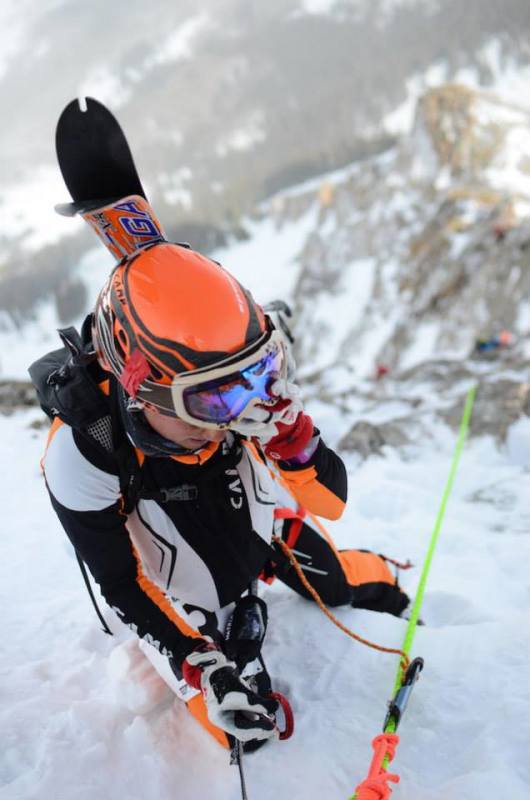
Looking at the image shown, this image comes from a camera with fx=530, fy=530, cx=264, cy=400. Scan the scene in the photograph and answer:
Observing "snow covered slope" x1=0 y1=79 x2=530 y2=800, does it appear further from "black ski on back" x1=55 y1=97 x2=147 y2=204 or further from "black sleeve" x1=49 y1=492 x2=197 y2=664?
"black ski on back" x1=55 y1=97 x2=147 y2=204

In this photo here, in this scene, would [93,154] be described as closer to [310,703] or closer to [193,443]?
[193,443]

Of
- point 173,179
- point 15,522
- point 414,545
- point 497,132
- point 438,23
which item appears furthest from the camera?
point 173,179

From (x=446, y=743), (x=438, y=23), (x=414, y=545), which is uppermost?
(x=438, y=23)

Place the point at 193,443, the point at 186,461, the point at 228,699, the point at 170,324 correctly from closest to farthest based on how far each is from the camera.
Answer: the point at 170,324, the point at 228,699, the point at 193,443, the point at 186,461

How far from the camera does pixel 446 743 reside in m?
2.74

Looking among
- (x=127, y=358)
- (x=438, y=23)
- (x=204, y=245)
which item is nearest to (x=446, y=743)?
(x=127, y=358)

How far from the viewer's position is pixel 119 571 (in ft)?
9.35

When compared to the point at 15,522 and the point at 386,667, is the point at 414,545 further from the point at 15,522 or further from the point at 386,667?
the point at 15,522

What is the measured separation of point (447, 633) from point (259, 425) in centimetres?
203

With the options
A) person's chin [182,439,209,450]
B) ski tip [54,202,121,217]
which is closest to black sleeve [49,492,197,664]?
person's chin [182,439,209,450]

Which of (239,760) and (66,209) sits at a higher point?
(66,209)

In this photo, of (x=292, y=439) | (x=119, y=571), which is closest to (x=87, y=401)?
(x=119, y=571)

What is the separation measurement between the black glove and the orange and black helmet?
4.37 ft

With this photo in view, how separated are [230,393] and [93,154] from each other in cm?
183
